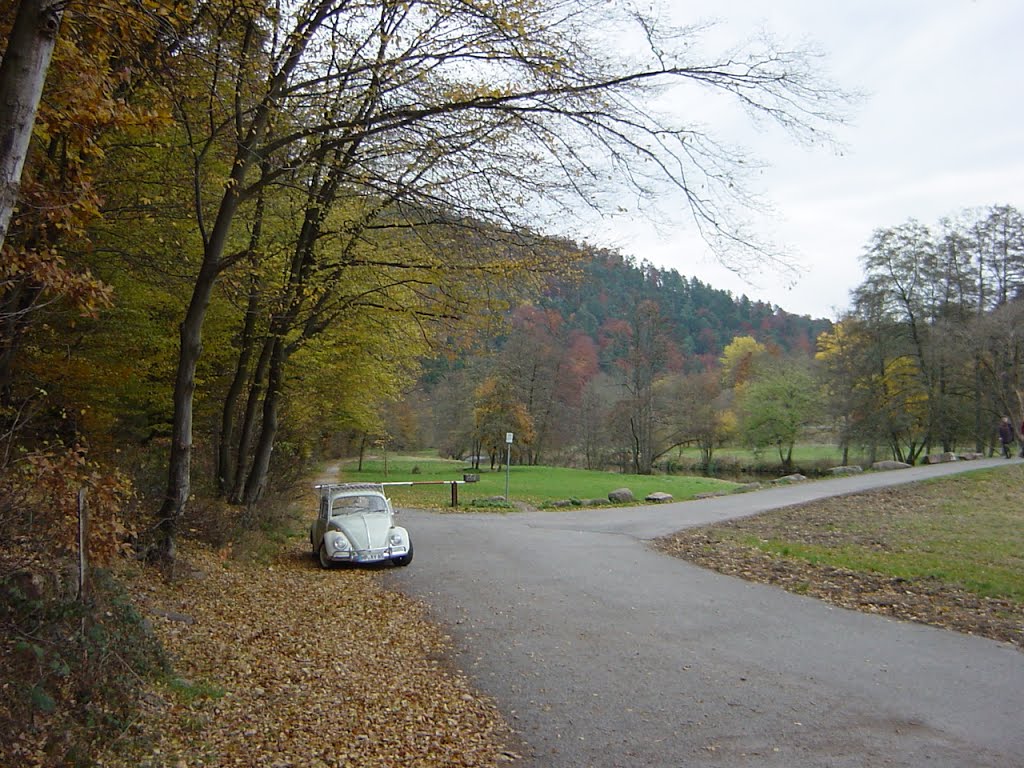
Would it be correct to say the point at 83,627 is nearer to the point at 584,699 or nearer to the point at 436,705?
the point at 436,705

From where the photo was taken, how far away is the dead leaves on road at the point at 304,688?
16.1 feet

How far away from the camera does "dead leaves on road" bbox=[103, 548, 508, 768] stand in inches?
193

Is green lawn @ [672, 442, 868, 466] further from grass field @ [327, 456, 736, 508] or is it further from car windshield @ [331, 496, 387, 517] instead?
car windshield @ [331, 496, 387, 517]

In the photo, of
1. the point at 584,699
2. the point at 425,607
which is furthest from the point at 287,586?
the point at 584,699

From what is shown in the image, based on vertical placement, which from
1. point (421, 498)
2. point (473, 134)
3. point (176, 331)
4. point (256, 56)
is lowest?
point (421, 498)

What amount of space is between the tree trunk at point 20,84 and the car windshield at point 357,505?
10332 mm

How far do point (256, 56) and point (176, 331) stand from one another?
6987 millimetres

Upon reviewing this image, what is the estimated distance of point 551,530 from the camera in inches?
715

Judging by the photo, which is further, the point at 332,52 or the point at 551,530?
the point at 551,530

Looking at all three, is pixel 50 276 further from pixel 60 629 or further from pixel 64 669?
pixel 64 669

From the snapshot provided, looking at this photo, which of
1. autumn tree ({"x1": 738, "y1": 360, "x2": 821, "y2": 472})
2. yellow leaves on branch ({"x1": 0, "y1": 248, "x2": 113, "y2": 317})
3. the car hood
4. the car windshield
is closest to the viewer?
yellow leaves on branch ({"x1": 0, "y1": 248, "x2": 113, "y2": 317})

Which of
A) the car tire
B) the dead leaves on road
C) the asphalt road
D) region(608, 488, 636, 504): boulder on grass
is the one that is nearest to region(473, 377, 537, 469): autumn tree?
region(608, 488, 636, 504): boulder on grass

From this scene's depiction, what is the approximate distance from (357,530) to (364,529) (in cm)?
13

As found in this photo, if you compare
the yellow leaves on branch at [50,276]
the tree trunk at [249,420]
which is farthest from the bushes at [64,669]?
the tree trunk at [249,420]
